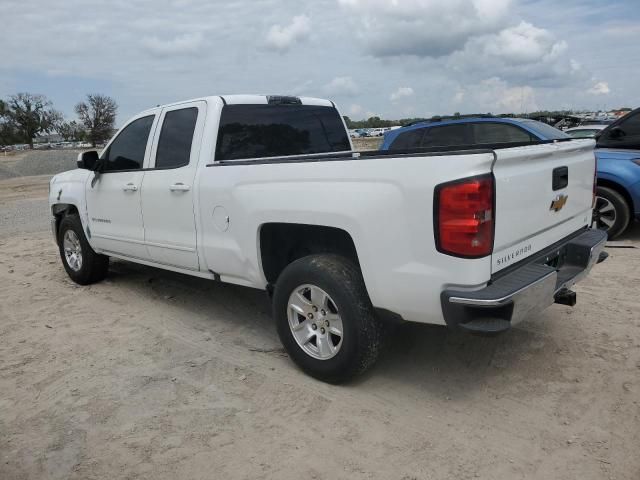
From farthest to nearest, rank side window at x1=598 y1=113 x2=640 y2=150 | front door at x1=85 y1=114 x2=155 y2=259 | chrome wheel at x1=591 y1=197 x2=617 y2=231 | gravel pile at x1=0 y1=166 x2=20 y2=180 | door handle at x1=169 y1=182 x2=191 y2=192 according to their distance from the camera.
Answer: gravel pile at x1=0 y1=166 x2=20 y2=180
side window at x1=598 y1=113 x2=640 y2=150
chrome wheel at x1=591 y1=197 x2=617 y2=231
front door at x1=85 y1=114 x2=155 y2=259
door handle at x1=169 y1=182 x2=191 y2=192

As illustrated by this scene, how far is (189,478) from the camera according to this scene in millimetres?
2777

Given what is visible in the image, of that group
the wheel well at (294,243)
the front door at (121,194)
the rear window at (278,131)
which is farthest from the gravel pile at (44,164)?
the wheel well at (294,243)

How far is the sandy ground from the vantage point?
112 inches

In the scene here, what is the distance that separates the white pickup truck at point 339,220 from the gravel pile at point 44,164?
2734 cm

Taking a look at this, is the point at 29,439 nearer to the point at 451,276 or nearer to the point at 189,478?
the point at 189,478

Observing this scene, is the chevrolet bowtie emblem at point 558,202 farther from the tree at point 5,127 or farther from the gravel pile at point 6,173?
the tree at point 5,127

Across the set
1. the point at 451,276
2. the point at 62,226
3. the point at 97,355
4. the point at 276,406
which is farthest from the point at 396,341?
the point at 62,226

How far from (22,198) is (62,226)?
41.5 ft

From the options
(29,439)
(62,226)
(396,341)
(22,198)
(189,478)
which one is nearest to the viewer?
(189,478)

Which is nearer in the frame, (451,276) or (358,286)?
(451,276)

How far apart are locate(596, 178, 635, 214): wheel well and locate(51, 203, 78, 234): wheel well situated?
6641 mm

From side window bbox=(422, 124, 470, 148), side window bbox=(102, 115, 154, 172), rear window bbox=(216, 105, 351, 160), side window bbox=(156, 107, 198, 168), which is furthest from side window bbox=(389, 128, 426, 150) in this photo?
side window bbox=(156, 107, 198, 168)

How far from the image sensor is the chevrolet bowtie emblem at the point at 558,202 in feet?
11.3

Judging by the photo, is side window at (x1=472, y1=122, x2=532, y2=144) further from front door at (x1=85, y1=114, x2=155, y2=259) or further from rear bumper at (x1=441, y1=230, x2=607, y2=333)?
front door at (x1=85, y1=114, x2=155, y2=259)
